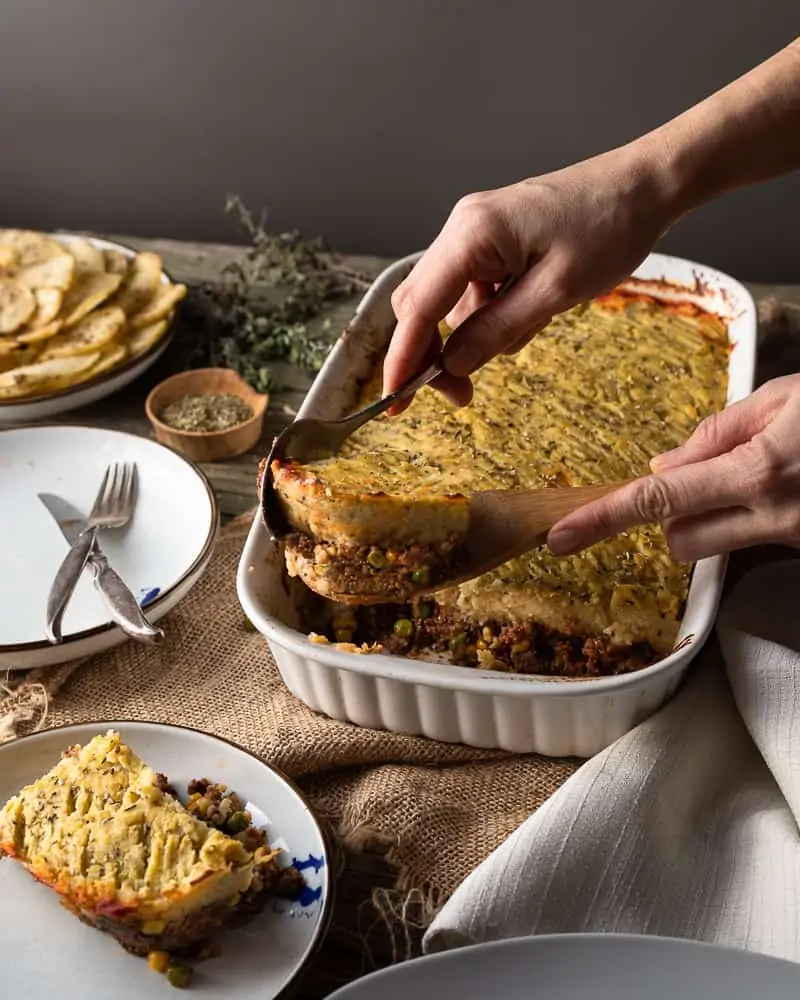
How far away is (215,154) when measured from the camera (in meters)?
4.66

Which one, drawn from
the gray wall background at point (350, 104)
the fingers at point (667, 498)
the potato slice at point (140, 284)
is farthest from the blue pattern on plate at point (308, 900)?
the gray wall background at point (350, 104)

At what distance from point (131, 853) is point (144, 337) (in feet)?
6.85

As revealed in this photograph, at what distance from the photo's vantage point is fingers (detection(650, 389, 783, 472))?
6.99 feet

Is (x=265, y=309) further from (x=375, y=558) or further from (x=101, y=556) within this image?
(x=375, y=558)

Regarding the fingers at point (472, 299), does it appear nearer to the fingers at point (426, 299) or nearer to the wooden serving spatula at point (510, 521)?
the fingers at point (426, 299)

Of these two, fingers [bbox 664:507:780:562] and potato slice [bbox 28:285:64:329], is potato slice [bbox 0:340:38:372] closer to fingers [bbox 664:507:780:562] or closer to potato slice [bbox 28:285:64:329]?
potato slice [bbox 28:285:64:329]

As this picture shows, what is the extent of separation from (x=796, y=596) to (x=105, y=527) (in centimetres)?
171

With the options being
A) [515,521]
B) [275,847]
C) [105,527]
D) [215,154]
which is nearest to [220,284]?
[215,154]

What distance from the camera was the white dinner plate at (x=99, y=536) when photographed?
2.68 meters

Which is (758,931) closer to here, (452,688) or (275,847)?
(452,688)

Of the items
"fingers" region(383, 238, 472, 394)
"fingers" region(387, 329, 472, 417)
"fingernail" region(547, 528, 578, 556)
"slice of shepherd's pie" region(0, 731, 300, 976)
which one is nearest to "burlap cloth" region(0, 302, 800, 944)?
"slice of shepherd's pie" region(0, 731, 300, 976)

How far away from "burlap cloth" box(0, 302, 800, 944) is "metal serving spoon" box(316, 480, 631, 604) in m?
0.36

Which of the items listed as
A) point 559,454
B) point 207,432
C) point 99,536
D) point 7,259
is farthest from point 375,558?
point 7,259

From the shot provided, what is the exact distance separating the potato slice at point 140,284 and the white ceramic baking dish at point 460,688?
A: 159 cm
